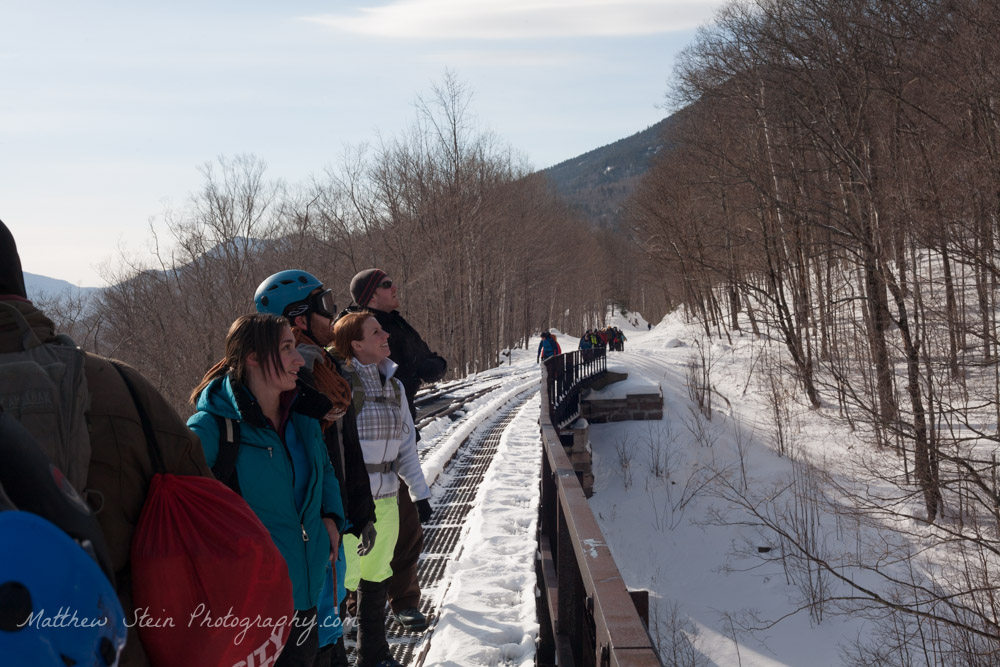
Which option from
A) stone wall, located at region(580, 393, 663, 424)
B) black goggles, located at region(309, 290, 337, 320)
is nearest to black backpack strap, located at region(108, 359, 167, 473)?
black goggles, located at region(309, 290, 337, 320)

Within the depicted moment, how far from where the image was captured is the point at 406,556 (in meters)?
4.64

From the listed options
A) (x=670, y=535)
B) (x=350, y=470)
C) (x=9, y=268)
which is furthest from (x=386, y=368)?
(x=670, y=535)

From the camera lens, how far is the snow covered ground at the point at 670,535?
5.17 m

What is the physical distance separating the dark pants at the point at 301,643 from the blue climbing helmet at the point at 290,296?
1453 mm

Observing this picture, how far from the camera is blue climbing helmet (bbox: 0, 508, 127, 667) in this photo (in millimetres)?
1057

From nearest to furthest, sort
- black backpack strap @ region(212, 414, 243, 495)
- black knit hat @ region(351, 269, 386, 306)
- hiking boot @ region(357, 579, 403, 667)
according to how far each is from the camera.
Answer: black backpack strap @ region(212, 414, 243, 495) < hiking boot @ region(357, 579, 403, 667) < black knit hat @ region(351, 269, 386, 306)

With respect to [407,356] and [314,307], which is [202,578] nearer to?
[314,307]

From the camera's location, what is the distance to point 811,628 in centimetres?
1465

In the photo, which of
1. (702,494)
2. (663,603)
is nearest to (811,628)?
(663,603)

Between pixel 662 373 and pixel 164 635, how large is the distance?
35650 mm

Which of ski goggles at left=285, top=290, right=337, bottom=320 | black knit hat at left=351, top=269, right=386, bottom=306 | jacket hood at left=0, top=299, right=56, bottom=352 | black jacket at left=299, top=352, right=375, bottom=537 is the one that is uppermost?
black knit hat at left=351, top=269, right=386, bottom=306

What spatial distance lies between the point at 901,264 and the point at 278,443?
17.3 meters

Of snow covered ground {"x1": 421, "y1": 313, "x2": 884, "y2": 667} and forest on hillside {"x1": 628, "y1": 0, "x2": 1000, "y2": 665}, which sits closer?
snow covered ground {"x1": 421, "y1": 313, "x2": 884, "y2": 667}

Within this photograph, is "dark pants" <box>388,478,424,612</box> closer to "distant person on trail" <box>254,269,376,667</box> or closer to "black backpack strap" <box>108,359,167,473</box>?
"distant person on trail" <box>254,269,376,667</box>
